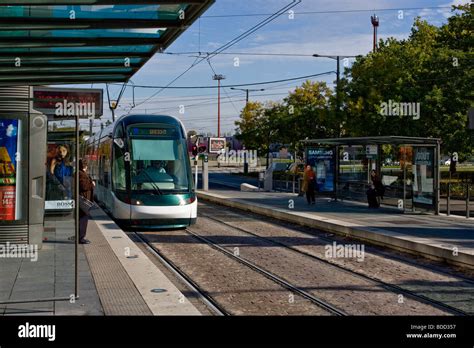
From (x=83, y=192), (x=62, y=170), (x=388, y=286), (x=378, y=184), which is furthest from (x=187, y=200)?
(x=378, y=184)

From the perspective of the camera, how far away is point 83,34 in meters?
8.44

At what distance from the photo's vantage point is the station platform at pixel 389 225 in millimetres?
13344

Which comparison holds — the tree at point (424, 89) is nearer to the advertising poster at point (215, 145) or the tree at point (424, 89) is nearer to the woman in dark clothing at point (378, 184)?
the advertising poster at point (215, 145)

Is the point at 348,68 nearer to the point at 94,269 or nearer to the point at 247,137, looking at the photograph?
the point at 247,137

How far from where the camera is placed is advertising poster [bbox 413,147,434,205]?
20688 mm

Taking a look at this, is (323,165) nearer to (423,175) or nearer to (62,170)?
(423,175)

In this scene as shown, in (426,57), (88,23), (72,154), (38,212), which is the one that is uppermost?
(426,57)

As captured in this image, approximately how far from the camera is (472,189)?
102 feet

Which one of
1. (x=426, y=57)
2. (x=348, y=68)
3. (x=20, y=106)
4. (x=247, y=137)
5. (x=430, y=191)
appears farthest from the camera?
(x=247, y=137)

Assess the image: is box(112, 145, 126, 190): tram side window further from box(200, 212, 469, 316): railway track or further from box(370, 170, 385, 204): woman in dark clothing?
box(370, 170, 385, 204): woman in dark clothing

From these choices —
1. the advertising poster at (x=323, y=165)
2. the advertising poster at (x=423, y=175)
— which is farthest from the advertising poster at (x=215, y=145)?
the advertising poster at (x=423, y=175)
